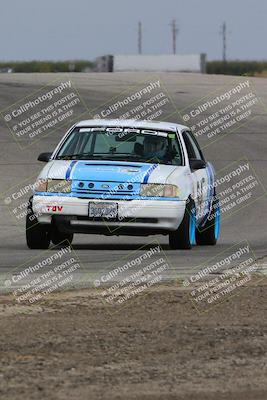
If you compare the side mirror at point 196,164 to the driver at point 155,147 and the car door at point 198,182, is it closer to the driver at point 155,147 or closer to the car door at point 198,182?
the car door at point 198,182

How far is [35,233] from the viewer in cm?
1505

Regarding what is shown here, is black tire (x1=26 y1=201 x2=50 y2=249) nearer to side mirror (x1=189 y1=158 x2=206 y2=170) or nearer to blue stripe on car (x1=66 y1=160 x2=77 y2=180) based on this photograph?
blue stripe on car (x1=66 y1=160 x2=77 y2=180)

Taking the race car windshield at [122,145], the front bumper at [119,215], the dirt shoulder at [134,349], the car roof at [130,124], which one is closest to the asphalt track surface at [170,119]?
the front bumper at [119,215]

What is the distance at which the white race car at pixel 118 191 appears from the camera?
48.1 ft

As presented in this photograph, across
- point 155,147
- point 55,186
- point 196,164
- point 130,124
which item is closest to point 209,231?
point 196,164

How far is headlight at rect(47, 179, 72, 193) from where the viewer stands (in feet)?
48.3

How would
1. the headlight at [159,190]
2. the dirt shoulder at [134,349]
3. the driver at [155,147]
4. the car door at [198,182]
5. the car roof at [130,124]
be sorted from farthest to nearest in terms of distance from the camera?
the car roof at [130,124], the car door at [198,182], the driver at [155,147], the headlight at [159,190], the dirt shoulder at [134,349]

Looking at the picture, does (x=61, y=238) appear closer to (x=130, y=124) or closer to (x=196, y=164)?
(x=130, y=124)

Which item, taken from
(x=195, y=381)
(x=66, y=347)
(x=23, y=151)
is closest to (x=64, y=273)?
(x=66, y=347)

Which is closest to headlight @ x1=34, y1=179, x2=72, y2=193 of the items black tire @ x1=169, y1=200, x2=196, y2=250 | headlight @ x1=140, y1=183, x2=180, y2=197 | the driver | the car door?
headlight @ x1=140, y1=183, x2=180, y2=197

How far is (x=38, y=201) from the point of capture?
48.5 ft

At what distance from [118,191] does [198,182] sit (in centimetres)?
159

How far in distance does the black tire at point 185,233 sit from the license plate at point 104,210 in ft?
2.72

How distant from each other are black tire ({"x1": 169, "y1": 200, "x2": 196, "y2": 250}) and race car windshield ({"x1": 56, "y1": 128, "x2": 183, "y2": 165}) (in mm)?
755
